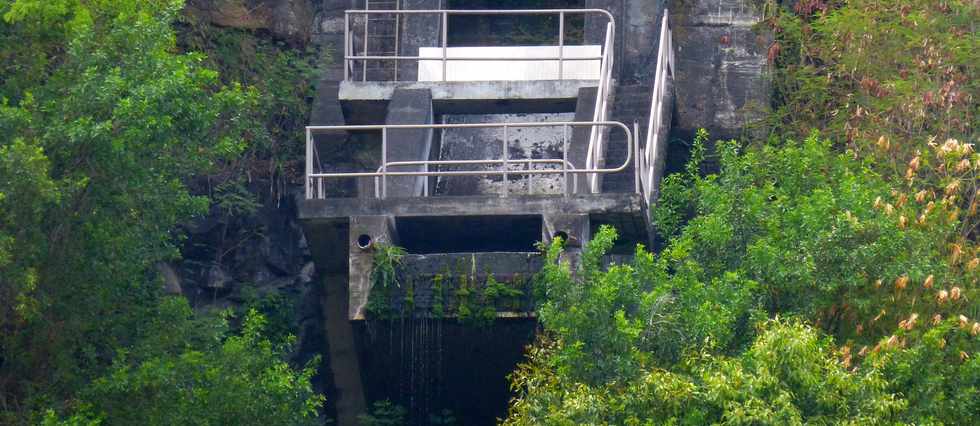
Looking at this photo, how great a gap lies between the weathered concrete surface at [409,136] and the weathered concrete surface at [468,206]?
1.47 meters

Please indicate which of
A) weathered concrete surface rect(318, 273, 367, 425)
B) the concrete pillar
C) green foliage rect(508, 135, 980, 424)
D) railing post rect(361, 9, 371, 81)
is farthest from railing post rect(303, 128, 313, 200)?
railing post rect(361, 9, 371, 81)

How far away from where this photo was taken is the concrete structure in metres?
19.6

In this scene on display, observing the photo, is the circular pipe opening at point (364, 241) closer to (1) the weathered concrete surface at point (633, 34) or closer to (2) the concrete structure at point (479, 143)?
(2) the concrete structure at point (479, 143)

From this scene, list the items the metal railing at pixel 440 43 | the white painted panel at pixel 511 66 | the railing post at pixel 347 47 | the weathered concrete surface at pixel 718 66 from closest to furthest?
the metal railing at pixel 440 43 → the railing post at pixel 347 47 → the white painted panel at pixel 511 66 → the weathered concrete surface at pixel 718 66

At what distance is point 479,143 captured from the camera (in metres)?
23.5

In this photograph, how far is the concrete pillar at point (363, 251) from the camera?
19.5 meters

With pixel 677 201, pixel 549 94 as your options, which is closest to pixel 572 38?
pixel 549 94

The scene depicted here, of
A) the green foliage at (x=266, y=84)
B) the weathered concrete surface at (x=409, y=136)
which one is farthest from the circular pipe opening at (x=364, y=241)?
the green foliage at (x=266, y=84)

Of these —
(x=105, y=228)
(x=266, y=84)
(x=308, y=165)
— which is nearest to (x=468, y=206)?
(x=308, y=165)

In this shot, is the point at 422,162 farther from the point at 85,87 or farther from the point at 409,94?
the point at 85,87

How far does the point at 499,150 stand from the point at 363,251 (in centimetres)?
415

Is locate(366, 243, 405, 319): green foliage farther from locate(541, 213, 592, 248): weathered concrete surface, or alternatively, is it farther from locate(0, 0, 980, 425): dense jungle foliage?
locate(541, 213, 592, 248): weathered concrete surface

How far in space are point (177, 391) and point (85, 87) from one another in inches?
106

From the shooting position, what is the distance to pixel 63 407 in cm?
1712
